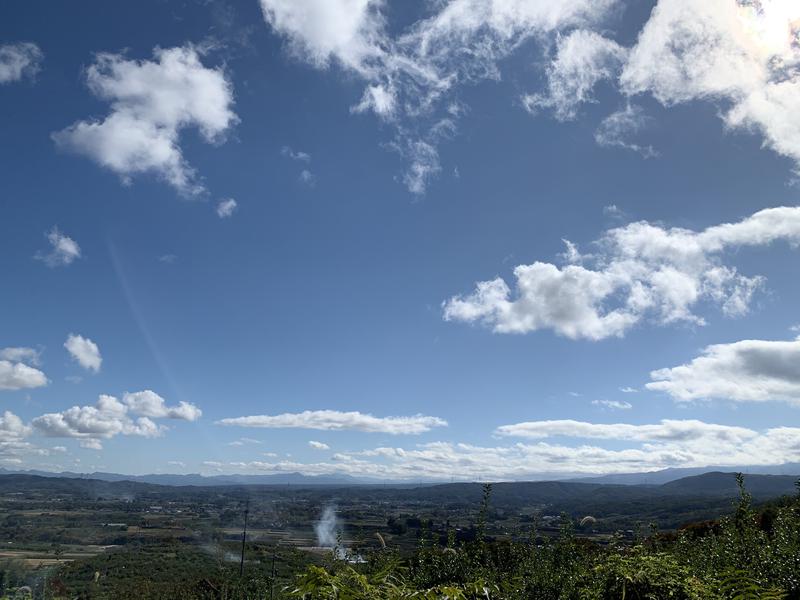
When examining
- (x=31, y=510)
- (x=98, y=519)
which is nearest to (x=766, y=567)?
(x=98, y=519)

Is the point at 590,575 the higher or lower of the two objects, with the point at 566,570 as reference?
higher

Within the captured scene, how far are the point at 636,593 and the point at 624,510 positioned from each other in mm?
217329

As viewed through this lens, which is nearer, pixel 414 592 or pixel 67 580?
pixel 414 592

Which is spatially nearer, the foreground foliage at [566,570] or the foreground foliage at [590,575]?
the foreground foliage at [590,575]

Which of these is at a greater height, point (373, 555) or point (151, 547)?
point (373, 555)

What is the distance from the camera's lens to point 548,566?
13875 mm

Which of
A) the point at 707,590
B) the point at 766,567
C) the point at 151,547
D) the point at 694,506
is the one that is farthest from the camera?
the point at 694,506

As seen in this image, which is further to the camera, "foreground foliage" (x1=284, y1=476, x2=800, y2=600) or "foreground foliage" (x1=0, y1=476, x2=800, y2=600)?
"foreground foliage" (x1=0, y1=476, x2=800, y2=600)

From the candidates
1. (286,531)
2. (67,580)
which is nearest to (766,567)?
(67,580)

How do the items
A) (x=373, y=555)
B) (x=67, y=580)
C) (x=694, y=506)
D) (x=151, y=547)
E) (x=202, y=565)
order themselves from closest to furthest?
(x=373, y=555) < (x=67, y=580) < (x=202, y=565) < (x=151, y=547) < (x=694, y=506)

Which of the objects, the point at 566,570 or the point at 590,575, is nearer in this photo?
the point at 590,575

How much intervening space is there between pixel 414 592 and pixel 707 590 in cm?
227

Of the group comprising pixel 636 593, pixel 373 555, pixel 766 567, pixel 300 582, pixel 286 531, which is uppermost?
pixel 300 582

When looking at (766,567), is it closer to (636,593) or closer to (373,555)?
(636,593)
